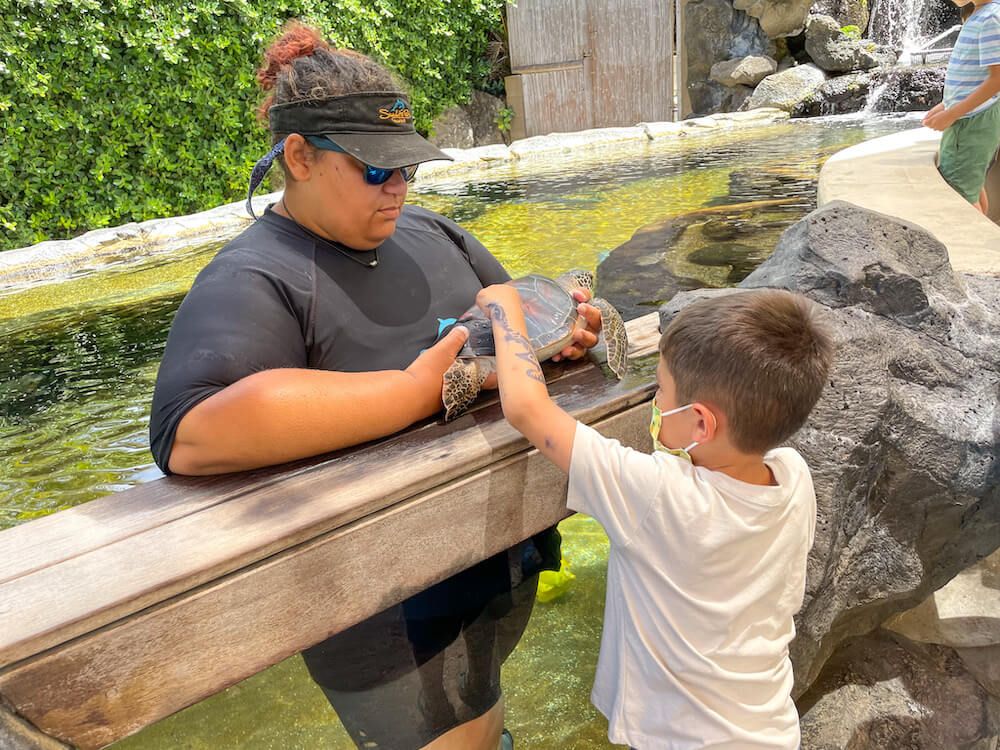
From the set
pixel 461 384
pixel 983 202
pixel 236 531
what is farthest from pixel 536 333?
pixel 983 202

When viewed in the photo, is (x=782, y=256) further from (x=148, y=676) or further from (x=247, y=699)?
(x=247, y=699)

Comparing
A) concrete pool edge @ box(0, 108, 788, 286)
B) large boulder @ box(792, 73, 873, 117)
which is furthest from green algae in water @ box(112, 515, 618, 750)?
large boulder @ box(792, 73, 873, 117)

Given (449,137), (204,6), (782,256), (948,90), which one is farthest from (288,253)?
(449,137)

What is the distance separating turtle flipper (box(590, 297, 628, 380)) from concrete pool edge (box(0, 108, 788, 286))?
23.5ft

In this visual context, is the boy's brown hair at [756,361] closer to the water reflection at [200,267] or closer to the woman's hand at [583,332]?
the woman's hand at [583,332]

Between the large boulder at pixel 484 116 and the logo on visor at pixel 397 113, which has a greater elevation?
the logo on visor at pixel 397 113

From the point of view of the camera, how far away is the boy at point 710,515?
4.16ft

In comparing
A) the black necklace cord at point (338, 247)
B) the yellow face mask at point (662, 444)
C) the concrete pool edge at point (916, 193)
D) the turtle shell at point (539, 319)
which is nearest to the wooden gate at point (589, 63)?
the concrete pool edge at point (916, 193)

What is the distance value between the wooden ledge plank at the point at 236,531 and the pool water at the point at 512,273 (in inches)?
44.4

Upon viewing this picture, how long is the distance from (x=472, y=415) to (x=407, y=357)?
224mm

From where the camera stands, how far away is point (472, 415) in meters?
1.61

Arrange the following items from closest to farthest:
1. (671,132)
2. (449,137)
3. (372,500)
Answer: (372,500)
(671,132)
(449,137)

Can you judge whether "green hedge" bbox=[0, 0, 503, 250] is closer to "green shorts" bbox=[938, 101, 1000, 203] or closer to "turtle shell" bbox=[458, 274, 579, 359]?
"green shorts" bbox=[938, 101, 1000, 203]

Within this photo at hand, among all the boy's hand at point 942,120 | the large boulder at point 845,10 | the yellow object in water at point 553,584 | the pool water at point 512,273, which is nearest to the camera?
the pool water at point 512,273
